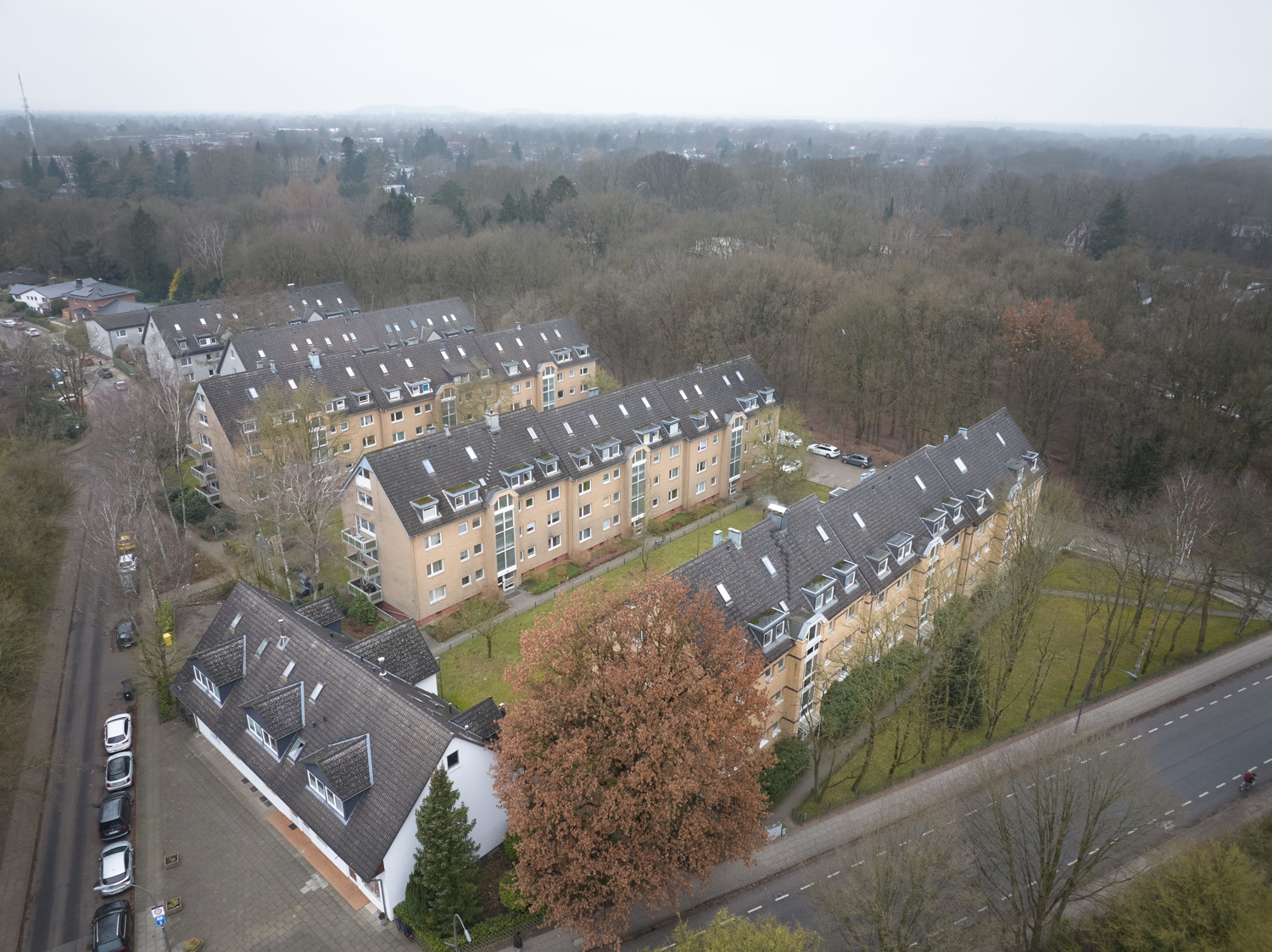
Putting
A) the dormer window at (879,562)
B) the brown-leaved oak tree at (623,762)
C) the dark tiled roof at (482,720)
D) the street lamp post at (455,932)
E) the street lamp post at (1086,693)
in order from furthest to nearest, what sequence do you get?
the dormer window at (879,562)
the street lamp post at (1086,693)
the dark tiled roof at (482,720)
the street lamp post at (455,932)
the brown-leaved oak tree at (623,762)

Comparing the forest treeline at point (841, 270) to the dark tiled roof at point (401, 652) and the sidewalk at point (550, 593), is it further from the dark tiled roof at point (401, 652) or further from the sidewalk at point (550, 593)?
the dark tiled roof at point (401, 652)

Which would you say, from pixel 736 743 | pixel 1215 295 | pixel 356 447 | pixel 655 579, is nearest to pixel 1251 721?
pixel 736 743

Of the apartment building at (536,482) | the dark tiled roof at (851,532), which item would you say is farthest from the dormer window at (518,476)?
the dark tiled roof at (851,532)

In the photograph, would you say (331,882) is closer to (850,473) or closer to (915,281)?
(850,473)

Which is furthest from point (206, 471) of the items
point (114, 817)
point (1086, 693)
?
point (1086, 693)

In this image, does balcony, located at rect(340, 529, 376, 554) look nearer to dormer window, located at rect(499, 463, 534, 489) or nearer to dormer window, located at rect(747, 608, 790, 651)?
dormer window, located at rect(499, 463, 534, 489)

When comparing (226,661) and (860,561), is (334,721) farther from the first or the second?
(860,561)

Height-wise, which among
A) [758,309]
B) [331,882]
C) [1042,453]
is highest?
[758,309]
